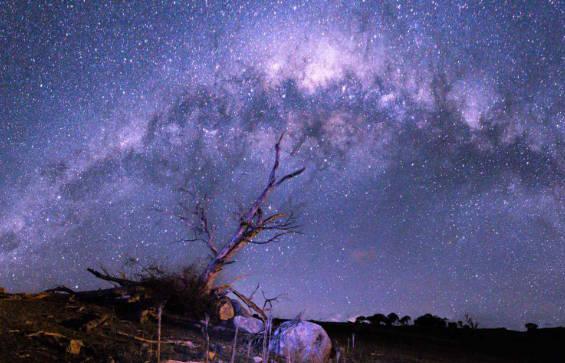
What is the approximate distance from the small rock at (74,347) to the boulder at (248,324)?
5.23m

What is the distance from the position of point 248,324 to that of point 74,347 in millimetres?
5747

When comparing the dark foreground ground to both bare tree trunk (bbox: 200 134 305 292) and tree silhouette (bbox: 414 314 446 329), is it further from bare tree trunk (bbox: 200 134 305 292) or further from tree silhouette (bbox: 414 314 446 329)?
tree silhouette (bbox: 414 314 446 329)

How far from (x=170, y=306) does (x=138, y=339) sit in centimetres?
398

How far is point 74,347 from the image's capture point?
5465 millimetres

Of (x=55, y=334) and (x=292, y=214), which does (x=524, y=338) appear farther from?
(x=55, y=334)

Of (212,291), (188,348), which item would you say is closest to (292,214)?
(212,291)

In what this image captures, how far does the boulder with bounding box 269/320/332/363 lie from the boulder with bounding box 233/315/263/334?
1.95 m

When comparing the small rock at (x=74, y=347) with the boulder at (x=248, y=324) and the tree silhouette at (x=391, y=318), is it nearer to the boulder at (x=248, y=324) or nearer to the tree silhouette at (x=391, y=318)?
the boulder at (x=248, y=324)

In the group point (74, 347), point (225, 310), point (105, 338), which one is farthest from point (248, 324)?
point (74, 347)

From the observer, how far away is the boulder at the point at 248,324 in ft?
34.5

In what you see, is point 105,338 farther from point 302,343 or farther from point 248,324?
point 248,324

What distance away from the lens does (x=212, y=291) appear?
38.4 ft

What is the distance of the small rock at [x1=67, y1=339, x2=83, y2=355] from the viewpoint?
5.40 metres

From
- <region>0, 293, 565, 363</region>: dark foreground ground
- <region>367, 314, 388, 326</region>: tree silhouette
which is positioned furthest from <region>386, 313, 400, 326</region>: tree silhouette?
<region>0, 293, 565, 363</region>: dark foreground ground
